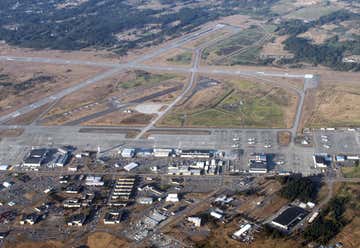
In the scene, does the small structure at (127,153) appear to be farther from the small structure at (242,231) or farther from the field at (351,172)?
the field at (351,172)

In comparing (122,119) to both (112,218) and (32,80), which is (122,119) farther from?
(32,80)

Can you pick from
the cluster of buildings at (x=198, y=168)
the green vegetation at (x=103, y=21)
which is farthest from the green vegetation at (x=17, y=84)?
the cluster of buildings at (x=198, y=168)

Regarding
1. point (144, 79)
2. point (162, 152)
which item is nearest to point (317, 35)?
point (144, 79)

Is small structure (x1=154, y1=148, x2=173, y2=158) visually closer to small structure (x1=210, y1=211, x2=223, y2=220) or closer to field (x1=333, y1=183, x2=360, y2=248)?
small structure (x1=210, y1=211, x2=223, y2=220)

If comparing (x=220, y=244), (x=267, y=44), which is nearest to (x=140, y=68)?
(x=267, y=44)

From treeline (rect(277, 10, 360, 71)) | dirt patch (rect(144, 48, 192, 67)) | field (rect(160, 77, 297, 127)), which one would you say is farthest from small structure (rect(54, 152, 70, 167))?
treeline (rect(277, 10, 360, 71))
